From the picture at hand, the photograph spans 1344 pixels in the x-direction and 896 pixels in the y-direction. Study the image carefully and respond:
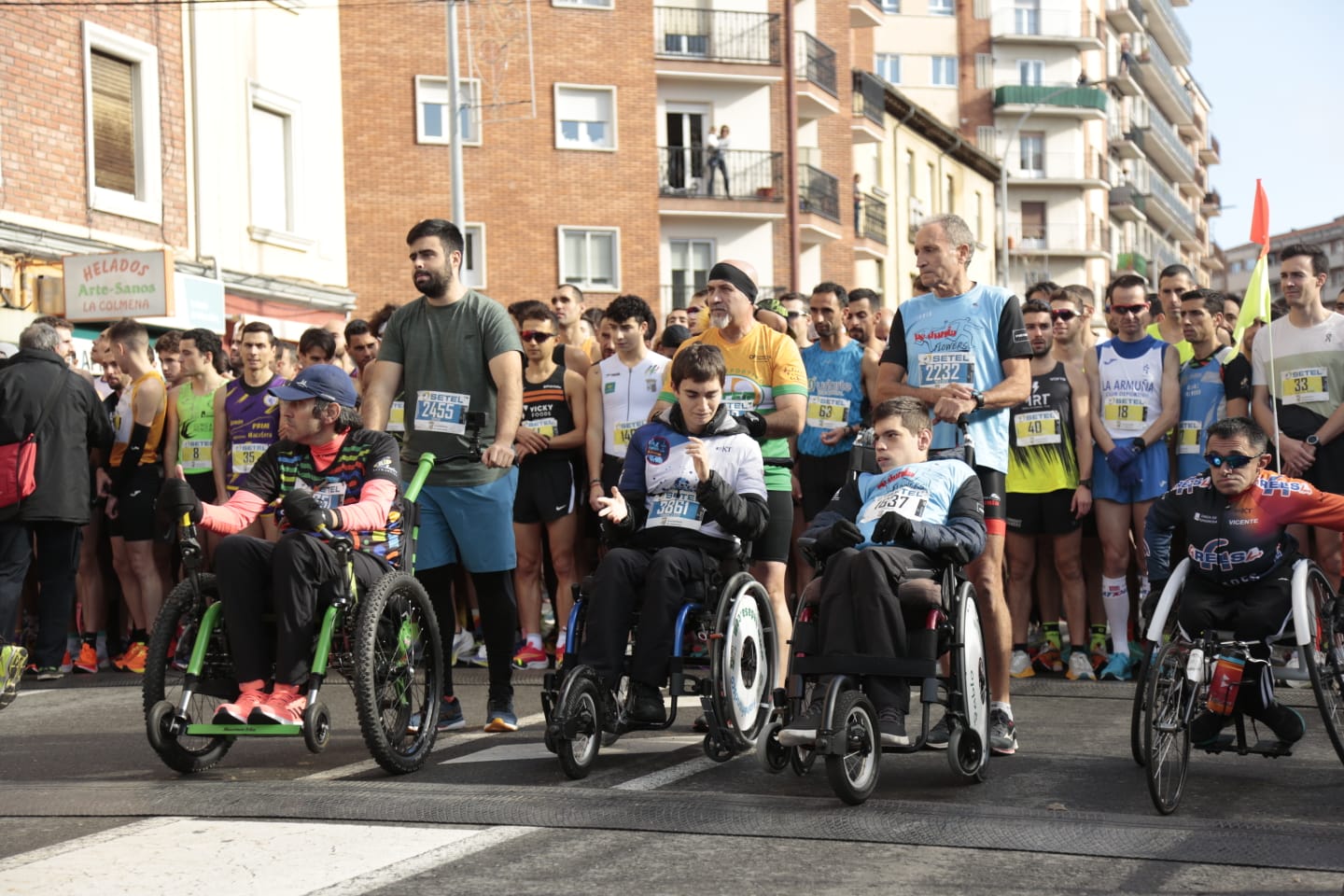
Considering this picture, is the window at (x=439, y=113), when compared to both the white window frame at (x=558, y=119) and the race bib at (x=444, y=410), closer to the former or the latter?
the white window frame at (x=558, y=119)

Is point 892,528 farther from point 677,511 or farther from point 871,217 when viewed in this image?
point 871,217

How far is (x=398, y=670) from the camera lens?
738 cm

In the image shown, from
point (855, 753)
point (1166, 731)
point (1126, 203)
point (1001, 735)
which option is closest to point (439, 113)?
point (1001, 735)

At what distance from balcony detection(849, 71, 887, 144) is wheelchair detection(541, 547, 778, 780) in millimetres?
40641

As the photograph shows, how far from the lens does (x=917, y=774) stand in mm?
7258

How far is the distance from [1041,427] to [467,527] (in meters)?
4.14

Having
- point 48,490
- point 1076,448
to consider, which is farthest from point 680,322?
point 48,490

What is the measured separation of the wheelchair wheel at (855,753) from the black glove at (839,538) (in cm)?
62

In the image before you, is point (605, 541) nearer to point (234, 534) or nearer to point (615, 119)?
point (234, 534)

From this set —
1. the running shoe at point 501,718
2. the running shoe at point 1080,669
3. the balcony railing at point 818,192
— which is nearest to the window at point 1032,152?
the balcony railing at point 818,192

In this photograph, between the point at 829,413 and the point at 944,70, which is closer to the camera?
the point at 829,413

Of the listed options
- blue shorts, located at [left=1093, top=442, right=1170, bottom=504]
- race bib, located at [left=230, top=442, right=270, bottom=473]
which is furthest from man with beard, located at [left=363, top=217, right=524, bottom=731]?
blue shorts, located at [left=1093, top=442, right=1170, bottom=504]

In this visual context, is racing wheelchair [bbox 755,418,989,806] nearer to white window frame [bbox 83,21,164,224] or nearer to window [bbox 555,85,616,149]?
white window frame [bbox 83,21,164,224]

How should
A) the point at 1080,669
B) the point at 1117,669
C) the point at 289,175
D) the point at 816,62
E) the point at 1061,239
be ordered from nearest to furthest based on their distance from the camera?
the point at 1117,669, the point at 1080,669, the point at 289,175, the point at 816,62, the point at 1061,239
